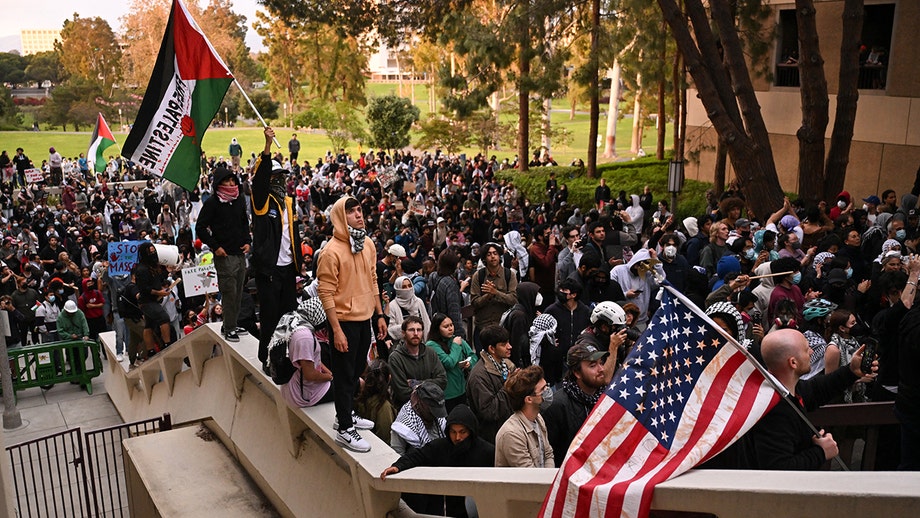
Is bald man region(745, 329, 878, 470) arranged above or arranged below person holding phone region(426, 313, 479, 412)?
above

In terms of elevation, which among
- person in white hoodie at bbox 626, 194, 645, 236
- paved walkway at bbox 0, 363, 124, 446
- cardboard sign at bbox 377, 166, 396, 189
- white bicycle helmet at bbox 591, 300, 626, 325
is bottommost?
paved walkway at bbox 0, 363, 124, 446

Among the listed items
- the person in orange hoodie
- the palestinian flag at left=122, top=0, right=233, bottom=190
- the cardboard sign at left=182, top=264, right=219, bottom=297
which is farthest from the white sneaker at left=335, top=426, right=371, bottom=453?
the cardboard sign at left=182, top=264, right=219, bottom=297

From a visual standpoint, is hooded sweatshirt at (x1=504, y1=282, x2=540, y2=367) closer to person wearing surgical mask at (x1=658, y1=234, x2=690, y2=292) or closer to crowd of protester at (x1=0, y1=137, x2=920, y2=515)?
crowd of protester at (x1=0, y1=137, x2=920, y2=515)

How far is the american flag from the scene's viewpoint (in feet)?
11.5

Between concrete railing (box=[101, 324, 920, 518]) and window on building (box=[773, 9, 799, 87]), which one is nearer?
concrete railing (box=[101, 324, 920, 518])

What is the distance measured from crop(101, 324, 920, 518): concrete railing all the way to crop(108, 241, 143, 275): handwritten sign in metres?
3.54

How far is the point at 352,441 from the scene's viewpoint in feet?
17.2

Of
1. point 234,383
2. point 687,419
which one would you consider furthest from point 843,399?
point 234,383

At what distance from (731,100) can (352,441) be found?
13977 millimetres

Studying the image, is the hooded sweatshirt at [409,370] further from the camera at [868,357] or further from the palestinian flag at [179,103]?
the camera at [868,357]

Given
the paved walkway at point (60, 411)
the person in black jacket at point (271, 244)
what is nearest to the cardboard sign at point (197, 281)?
the paved walkway at point (60, 411)

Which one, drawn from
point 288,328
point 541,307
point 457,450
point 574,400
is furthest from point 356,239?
point 541,307

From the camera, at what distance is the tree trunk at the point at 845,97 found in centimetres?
1622

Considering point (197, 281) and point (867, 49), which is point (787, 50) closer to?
point (867, 49)
